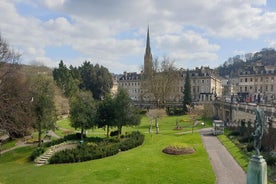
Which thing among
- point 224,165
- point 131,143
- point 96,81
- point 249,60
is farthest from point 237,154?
point 249,60

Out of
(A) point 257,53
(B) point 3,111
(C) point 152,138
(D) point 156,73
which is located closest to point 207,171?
(C) point 152,138

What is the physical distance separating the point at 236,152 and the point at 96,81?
70.5 meters

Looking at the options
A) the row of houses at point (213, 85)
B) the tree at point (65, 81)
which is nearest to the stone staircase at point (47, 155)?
the tree at point (65, 81)

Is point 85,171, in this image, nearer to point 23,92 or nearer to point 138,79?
point 23,92

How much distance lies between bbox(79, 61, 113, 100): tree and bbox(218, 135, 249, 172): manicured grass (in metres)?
61.7

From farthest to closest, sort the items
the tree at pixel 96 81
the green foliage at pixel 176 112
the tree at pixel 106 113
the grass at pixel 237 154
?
the tree at pixel 96 81, the green foliage at pixel 176 112, the tree at pixel 106 113, the grass at pixel 237 154

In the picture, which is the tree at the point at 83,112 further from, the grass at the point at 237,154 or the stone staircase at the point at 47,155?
the grass at the point at 237,154

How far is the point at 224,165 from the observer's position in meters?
23.0

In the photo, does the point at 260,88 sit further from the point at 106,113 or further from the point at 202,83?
the point at 106,113

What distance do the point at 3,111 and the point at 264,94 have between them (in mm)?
83623

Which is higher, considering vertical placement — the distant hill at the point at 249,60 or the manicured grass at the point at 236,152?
the distant hill at the point at 249,60

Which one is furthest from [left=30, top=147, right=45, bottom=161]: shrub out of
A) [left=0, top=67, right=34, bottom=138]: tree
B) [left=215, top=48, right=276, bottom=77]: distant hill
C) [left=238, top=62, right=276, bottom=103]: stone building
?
[left=215, top=48, right=276, bottom=77]: distant hill

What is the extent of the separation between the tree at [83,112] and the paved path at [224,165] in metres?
15.3

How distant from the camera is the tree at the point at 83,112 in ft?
117
